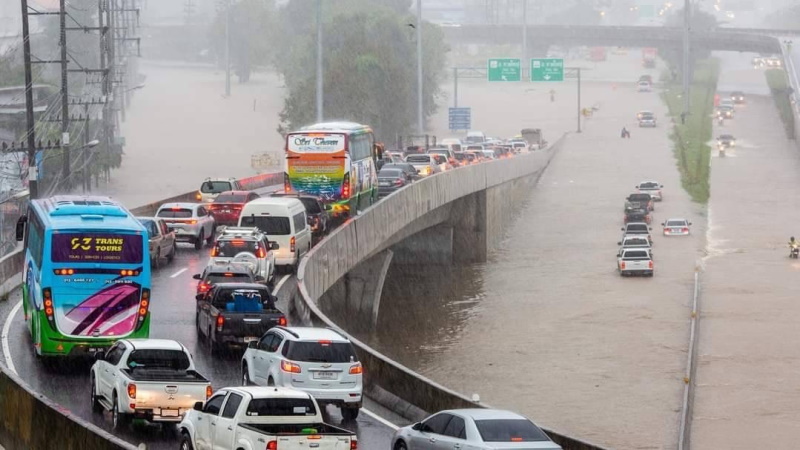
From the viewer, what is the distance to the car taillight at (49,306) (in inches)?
1139

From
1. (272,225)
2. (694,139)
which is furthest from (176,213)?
(694,139)

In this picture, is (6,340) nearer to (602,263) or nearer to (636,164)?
(602,263)

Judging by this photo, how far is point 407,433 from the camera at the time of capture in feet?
72.3

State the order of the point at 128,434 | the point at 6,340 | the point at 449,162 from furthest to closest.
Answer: the point at 449,162 < the point at 6,340 < the point at 128,434

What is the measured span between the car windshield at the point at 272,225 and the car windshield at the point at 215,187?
18.1 meters

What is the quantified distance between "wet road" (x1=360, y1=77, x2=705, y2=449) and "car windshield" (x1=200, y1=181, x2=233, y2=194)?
8.53m

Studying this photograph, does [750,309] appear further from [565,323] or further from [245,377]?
[245,377]

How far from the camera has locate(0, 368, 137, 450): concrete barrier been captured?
1945cm

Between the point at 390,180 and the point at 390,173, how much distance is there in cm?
142

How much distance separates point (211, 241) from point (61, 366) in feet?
76.6

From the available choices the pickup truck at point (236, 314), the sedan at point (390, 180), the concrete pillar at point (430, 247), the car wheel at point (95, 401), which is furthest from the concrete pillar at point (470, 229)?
the car wheel at point (95, 401)

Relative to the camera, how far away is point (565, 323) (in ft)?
225

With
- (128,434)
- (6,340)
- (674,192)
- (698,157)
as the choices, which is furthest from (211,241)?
(698,157)

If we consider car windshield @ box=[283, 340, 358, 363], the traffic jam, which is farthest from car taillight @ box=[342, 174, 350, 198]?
car windshield @ box=[283, 340, 358, 363]
